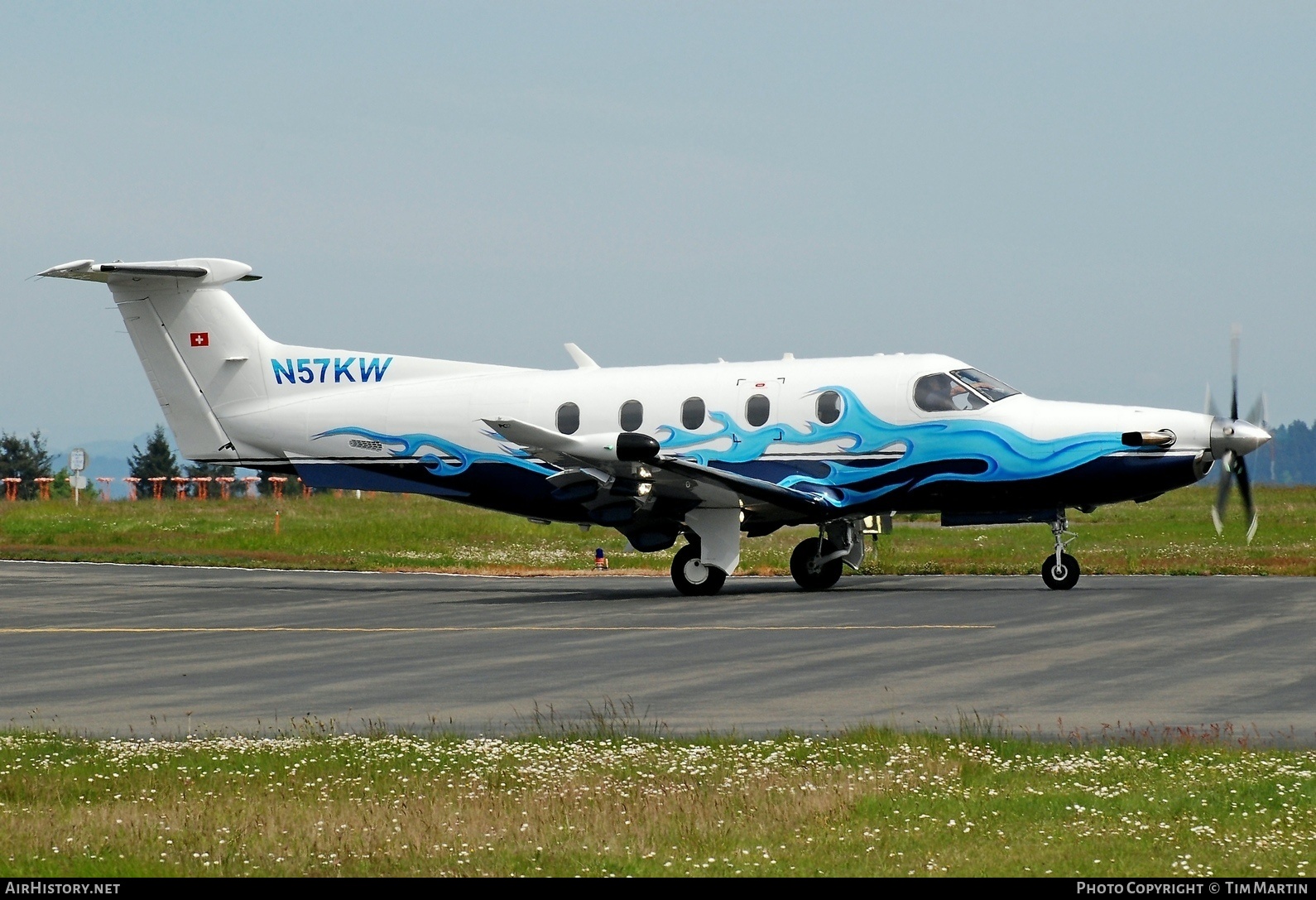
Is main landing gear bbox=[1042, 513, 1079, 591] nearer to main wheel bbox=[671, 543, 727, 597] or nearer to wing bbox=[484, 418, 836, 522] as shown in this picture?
wing bbox=[484, 418, 836, 522]

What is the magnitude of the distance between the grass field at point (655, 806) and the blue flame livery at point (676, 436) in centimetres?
1316

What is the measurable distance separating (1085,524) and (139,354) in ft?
112

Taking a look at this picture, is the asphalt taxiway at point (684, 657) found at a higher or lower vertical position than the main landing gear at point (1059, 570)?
lower

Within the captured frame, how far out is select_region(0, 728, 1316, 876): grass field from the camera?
8.05 meters

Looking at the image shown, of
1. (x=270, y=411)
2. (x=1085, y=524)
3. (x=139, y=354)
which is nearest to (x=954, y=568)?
(x=270, y=411)

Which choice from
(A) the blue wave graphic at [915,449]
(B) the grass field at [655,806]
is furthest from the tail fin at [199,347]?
(B) the grass field at [655,806]

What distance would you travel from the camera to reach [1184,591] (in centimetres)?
2578

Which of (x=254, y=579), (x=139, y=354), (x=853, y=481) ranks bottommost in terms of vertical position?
(x=254, y=579)

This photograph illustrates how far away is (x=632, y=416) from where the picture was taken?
28.0 metres

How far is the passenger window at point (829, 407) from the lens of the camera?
87.5 ft

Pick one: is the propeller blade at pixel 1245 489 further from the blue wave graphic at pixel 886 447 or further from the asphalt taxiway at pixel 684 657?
the blue wave graphic at pixel 886 447

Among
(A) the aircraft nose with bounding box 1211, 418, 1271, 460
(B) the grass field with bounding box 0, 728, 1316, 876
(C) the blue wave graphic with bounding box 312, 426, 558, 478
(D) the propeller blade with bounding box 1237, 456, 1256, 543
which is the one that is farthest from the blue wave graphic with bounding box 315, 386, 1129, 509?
(B) the grass field with bounding box 0, 728, 1316, 876

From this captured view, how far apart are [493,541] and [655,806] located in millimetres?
36896

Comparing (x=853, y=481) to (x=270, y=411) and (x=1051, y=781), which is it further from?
(x=1051, y=781)
